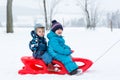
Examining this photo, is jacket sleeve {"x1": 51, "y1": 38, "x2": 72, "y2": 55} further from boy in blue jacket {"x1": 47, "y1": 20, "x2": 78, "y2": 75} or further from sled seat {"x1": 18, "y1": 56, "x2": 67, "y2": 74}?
sled seat {"x1": 18, "y1": 56, "x2": 67, "y2": 74}

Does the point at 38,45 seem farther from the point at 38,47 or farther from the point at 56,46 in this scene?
the point at 56,46

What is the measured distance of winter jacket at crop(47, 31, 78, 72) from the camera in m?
7.07

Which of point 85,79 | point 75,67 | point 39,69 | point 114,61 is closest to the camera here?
point 85,79

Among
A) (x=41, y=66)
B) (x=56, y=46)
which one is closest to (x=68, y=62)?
(x=56, y=46)

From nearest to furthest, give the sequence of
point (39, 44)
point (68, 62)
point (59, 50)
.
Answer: point (68, 62) → point (59, 50) → point (39, 44)

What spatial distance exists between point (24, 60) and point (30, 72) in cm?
29

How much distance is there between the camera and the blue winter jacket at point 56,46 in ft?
23.5

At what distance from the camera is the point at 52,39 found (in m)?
7.26

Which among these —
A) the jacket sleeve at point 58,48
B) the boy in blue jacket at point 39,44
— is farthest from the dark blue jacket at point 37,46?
the jacket sleeve at point 58,48

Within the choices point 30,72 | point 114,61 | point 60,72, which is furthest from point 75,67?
point 114,61

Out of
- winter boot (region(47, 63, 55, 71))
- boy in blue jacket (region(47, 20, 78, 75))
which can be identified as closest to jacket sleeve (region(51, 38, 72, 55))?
boy in blue jacket (region(47, 20, 78, 75))

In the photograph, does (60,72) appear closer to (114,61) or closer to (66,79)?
(66,79)

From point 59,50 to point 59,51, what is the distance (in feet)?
0.06

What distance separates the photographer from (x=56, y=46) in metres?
7.21
